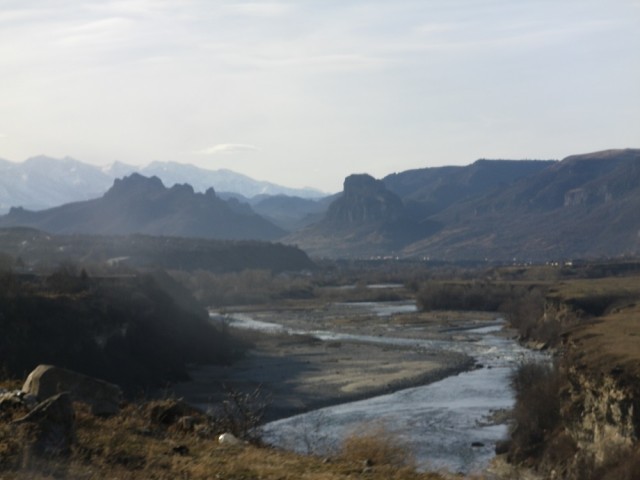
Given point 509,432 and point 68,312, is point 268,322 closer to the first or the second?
point 68,312

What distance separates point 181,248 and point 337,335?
326 ft

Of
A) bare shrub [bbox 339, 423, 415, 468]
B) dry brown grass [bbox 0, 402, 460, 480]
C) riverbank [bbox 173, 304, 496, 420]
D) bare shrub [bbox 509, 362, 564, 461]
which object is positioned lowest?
riverbank [bbox 173, 304, 496, 420]

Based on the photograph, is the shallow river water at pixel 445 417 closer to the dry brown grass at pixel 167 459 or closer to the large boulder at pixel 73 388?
the large boulder at pixel 73 388

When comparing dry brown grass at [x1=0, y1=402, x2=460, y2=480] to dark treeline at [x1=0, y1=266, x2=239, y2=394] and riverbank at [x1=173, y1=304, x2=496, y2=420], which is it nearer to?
riverbank at [x1=173, y1=304, x2=496, y2=420]

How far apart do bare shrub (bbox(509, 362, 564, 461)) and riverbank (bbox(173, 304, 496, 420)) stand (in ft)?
29.9

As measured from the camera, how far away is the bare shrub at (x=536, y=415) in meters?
37.4

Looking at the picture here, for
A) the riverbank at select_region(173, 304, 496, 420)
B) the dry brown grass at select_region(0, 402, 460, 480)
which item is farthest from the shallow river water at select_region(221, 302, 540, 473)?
the dry brown grass at select_region(0, 402, 460, 480)

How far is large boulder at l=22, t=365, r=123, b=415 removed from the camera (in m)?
13.1

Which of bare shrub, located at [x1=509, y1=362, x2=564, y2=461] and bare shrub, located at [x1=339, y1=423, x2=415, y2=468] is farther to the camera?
bare shrub, located at [x1=509, y1=362, x2=564, y2=461]

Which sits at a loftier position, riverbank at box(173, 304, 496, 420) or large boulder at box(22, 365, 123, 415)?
large boulder at box(22, 365, 123, 415)

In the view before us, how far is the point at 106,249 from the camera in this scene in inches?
6668

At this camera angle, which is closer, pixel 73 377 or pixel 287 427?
pixel 73 377

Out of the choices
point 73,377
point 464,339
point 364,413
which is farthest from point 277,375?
point 73,377

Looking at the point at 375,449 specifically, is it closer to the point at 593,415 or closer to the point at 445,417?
the point at 593,415
